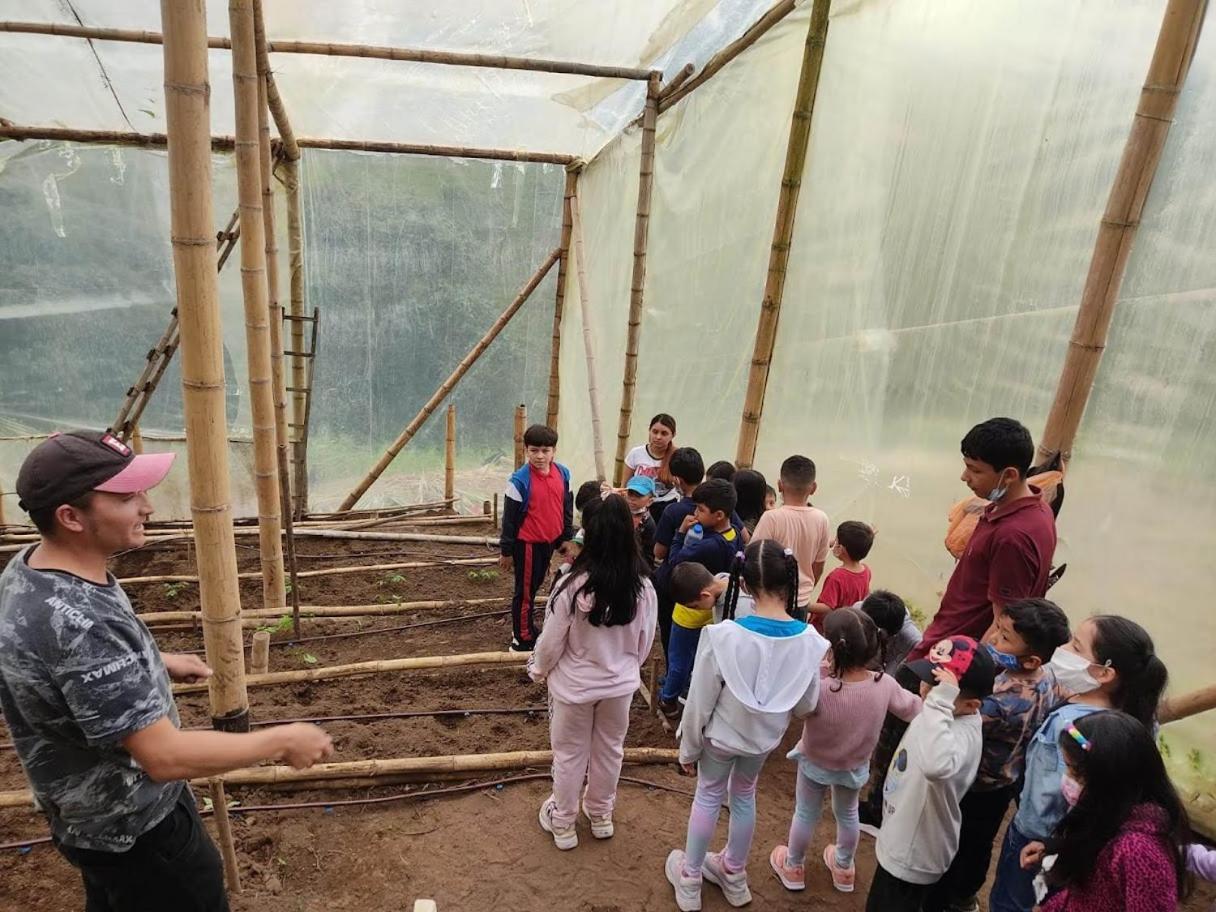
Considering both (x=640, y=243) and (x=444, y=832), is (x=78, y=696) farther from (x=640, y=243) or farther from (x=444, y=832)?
(x=640, y=243)

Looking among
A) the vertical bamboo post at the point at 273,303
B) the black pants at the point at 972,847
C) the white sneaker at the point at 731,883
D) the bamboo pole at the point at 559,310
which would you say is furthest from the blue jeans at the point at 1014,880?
the bamboo pole at the point at 559,310

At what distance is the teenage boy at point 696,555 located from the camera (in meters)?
3.19

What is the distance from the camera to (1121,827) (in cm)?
150

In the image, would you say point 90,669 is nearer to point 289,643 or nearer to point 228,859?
point 228,859

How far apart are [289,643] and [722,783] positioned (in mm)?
3269

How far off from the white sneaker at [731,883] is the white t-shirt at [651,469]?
7.50ft

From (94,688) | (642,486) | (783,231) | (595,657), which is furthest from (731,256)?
(94,688)

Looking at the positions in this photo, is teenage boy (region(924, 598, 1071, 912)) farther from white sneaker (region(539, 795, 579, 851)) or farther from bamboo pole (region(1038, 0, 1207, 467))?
white sneaker (region(539, 795, 579, 851))

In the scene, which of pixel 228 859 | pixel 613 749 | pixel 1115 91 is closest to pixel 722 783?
pixel 613 749

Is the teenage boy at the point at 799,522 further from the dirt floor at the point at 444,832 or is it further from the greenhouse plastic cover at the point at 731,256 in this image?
the dirt floor at the point at 444,832

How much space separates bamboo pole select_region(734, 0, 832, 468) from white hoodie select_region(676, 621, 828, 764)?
2601 millimetres

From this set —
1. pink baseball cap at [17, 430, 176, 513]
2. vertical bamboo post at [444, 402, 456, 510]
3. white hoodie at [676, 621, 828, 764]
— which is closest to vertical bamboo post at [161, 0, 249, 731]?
pink baseball cap at [17, 430, 176, 513]

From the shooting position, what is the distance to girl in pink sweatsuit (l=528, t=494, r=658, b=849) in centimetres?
241

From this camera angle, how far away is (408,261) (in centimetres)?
817
